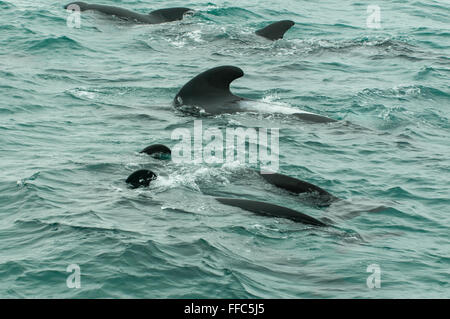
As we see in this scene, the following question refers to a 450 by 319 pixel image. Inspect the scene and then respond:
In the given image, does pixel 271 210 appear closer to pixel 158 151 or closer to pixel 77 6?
pixel 158 151

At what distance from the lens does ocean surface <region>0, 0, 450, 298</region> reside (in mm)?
11938

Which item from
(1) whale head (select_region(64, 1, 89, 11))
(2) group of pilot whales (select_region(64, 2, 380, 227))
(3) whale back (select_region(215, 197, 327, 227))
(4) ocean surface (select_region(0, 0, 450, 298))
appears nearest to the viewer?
(4) ocean surface (select_region(0, 0, 450, 298))

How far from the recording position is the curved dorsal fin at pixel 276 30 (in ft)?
93.5

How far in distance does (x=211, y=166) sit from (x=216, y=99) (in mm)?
4783

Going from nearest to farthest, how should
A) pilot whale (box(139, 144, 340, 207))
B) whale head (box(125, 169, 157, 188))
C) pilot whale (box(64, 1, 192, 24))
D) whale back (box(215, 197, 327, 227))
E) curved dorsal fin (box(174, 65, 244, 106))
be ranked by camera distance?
whale back (box(215, 197, 327, 227)), whale head (box(125, 169, 157, 188)), pilot whale (box(139, 144, 340, 207)), curved dorsal fin (box(174, 65, 244, 106)), pilot whale (box(64, 1, 192, 24))

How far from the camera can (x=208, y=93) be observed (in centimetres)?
2111

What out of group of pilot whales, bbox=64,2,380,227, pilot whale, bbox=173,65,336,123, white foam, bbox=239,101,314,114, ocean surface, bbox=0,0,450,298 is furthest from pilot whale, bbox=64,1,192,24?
white foam, bbox=239,101,314,114

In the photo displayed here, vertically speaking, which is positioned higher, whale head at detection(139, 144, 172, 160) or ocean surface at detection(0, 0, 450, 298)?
whale head at detection(139, 144, 172, 160)

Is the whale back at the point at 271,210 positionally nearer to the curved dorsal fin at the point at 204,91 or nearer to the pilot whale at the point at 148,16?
the curved dorsal fin at the point at 204,91

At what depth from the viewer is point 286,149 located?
18766 mm

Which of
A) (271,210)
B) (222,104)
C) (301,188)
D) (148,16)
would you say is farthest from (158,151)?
(148,16)

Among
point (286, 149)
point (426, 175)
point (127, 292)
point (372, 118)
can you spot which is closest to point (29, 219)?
point (127, 292)

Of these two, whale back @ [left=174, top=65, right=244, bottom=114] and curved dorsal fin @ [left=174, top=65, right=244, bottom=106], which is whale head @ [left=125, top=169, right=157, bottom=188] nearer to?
whale back @ [left=174, top=65, right=244, bottom=114]

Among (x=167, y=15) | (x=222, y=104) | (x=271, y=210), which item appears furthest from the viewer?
(x=167, y=15)
